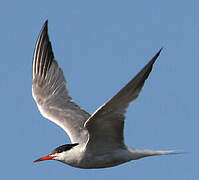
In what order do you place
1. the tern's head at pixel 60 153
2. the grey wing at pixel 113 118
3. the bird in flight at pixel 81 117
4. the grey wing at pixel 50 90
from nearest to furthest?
1. the grey wing at pixel 113 118
2. the bird in flight at pixel 81 117
3. the tern's head at pixel 60 153
4. the grey wing at pixel 50 90

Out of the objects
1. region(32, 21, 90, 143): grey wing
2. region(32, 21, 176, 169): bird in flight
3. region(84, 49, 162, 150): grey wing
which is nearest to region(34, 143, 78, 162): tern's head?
region(32, 21, 176, 169): bird in flight

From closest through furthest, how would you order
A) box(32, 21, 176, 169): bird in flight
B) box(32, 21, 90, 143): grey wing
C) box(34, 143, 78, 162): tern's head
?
box(32, 21, 176, 169): bird in flight, box(34, 143, 78, 162): tern's head, box(32, 21, 90, 143): grey wing

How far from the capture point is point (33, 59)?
12094 millimetres

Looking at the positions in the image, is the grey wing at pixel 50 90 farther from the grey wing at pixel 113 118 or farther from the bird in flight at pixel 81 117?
the grey wing at pixel 113 118

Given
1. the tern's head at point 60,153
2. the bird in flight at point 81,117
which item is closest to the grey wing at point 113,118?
the bird in flight at point 81,117

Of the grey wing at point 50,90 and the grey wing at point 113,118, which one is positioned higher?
the grey wing at point 50,90

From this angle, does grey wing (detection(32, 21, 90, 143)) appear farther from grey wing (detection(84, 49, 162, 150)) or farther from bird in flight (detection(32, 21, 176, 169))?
grey wing (detection(84, 49, 162, 150))

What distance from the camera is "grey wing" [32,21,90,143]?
10962 millimetres

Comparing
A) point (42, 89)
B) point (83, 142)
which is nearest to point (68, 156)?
point (83, 142)

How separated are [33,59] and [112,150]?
13.2ft

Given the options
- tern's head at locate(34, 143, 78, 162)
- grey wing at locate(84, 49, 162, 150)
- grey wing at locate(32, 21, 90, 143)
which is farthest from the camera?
grey wing at locate(32, 21, 90, 143)

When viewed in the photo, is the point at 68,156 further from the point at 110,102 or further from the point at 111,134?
the point at 110,102

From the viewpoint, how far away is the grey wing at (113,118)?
7.16 m

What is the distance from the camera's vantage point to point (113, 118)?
8008 mm
